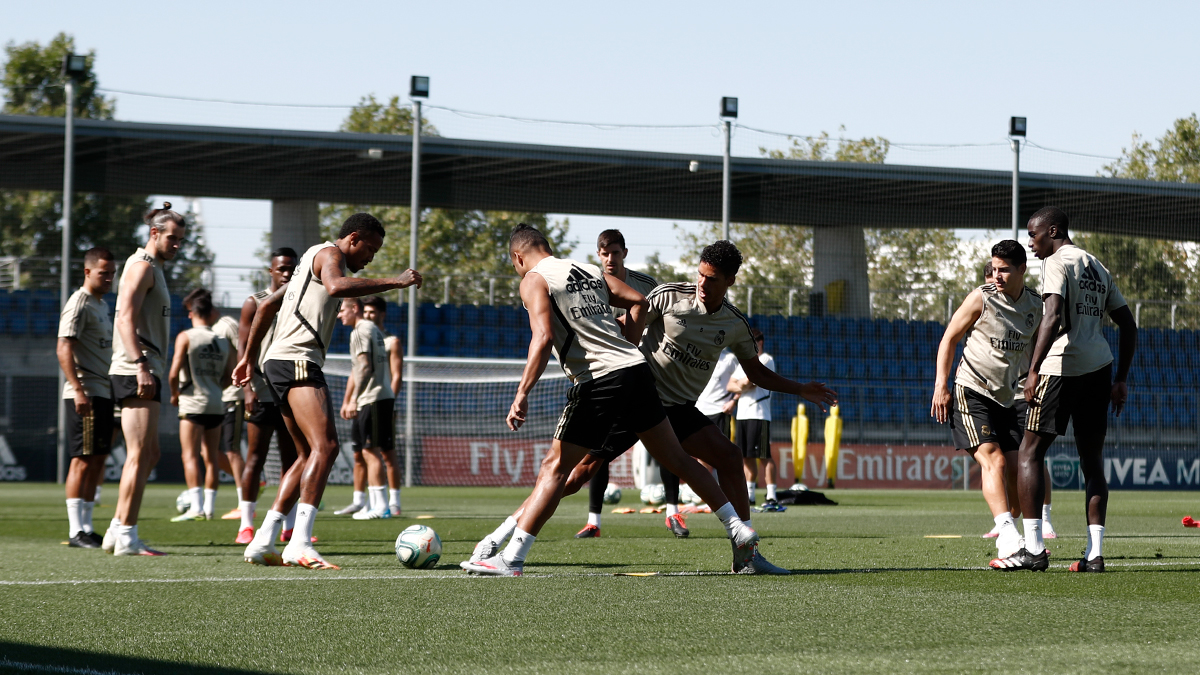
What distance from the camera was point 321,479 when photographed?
7.03 meters

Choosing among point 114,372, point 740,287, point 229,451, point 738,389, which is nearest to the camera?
point 114,372

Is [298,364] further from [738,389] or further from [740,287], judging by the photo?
[740,287]

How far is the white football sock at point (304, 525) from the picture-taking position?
7.05m

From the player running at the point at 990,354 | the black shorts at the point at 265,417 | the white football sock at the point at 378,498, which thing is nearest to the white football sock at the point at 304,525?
the black shorts at the point at 265,417

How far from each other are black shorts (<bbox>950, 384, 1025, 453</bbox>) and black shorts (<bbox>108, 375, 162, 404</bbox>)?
470 cm

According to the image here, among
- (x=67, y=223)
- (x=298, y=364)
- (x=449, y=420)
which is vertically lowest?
(x=449, y=420)

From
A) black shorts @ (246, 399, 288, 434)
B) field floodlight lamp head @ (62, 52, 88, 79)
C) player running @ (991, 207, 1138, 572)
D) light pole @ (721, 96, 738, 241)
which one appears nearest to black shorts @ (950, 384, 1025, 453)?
player running @ (991, 207, 1138, 572)

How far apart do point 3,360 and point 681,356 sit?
22.5 metres

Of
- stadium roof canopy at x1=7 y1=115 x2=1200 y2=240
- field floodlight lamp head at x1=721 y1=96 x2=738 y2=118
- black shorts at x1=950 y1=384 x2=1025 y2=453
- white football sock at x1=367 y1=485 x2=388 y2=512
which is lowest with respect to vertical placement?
white football sock at x1=367 y1=485 x2=388 y2=512

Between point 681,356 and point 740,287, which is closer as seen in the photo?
point 681,356

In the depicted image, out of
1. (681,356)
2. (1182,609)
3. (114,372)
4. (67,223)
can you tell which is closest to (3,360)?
(67,223)

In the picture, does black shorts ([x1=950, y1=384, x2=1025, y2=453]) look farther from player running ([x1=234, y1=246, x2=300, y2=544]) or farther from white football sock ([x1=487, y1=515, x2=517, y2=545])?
player running ([x1=234, y1=246, x2=300, y2=544])

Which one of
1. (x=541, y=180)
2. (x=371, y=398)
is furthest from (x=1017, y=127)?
(x=371, y=398)

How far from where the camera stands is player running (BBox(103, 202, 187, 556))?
769 cm
